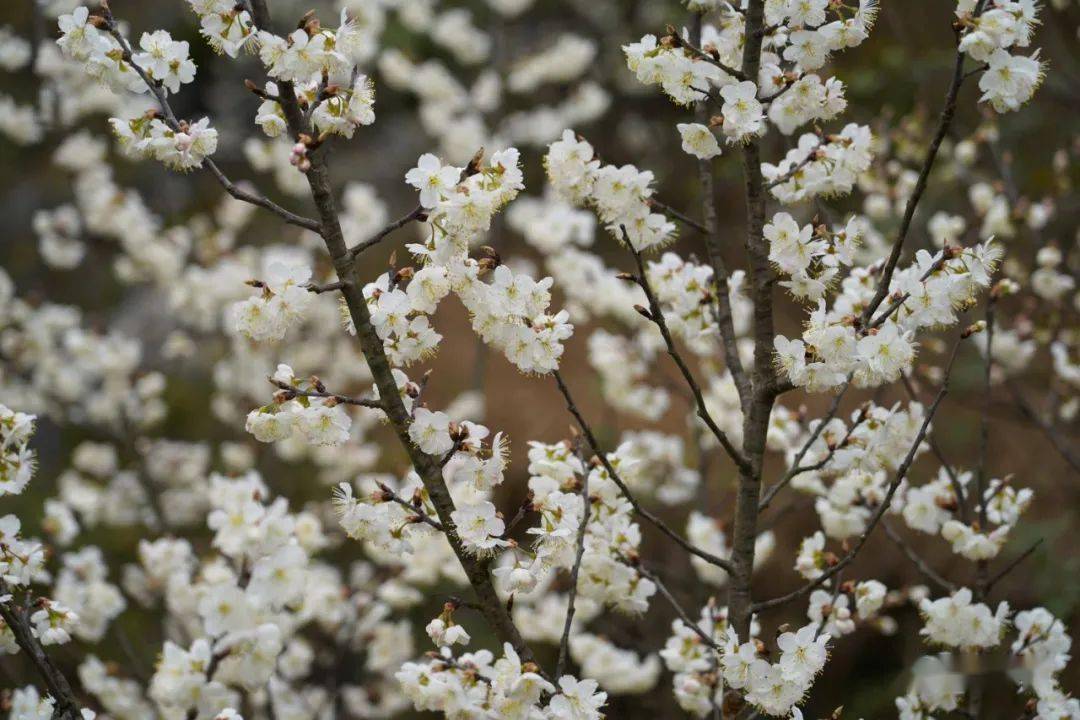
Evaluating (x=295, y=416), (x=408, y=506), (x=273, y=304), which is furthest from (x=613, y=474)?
(x=273, y=304)

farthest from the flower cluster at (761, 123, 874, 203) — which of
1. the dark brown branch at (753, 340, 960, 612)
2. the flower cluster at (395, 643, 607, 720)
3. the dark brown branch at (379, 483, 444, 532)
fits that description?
the flower cluster at (395, 643, 607, 720)

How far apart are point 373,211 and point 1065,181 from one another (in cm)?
371

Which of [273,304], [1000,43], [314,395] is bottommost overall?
[314,395]

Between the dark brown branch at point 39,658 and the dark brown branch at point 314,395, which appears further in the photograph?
the dark brown branch at point 39,658

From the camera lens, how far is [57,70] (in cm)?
526

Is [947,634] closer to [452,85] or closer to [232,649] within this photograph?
[232,649]

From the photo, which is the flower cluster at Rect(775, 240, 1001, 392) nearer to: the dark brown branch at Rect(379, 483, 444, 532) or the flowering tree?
A: the flowering tree

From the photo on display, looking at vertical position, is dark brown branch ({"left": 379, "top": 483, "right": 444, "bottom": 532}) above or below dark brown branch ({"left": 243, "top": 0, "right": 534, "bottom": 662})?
below

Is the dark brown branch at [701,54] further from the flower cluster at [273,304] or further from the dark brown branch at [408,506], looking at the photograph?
the dark brown branch at [408,506]

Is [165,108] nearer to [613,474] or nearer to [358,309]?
[358,309]

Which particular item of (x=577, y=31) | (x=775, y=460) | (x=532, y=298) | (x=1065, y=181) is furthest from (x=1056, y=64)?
(x=577, y=31)

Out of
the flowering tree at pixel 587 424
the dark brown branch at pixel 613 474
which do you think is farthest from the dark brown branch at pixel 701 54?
the dark brown branch at pixel 613 474

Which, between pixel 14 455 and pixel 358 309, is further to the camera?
pixel 14 455

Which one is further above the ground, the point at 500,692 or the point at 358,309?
the point at 358,309
